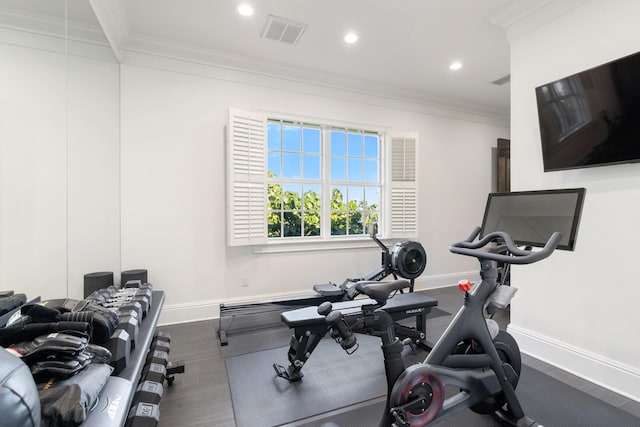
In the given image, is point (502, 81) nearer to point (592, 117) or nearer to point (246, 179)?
point (592, 117)

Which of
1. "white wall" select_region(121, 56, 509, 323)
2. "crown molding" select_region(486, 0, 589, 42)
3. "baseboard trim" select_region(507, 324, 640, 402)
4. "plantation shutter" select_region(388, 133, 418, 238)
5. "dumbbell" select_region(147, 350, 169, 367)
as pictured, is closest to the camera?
"dumbbell" select_region(147, 350, 169, 367)

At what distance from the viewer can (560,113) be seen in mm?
2410

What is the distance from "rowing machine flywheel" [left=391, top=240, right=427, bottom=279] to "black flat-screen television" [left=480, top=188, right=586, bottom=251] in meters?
1.19

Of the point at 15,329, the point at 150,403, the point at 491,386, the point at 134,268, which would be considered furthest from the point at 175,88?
the point at 491,386

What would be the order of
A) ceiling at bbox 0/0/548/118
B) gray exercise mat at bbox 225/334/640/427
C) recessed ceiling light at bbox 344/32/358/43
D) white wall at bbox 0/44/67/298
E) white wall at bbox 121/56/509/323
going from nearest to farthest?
white wall at bbox 0/44/67/298 < gray exercise mat at bbox 225/334/640/427 < ceiling at bbox 0/0/548/118 < recessed ceiling light at bbox 344/32/358/43 < white wall at bbox 121/56/509/323

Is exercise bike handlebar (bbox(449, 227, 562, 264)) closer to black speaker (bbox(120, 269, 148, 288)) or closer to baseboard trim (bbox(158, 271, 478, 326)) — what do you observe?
baseboard trim (bbox(158, 271, 478, 326))

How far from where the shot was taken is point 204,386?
2.20 metres

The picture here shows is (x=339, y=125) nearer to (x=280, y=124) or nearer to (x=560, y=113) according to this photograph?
(x=280, y=124)

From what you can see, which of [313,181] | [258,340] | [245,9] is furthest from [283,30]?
[258,340]

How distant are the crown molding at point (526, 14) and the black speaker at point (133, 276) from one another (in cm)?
444

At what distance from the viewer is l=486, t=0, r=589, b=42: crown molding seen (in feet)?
8.20

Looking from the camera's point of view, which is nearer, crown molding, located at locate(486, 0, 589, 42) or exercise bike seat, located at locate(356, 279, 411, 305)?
exercise bike seat, located at locate(356, 279, 411, 305)

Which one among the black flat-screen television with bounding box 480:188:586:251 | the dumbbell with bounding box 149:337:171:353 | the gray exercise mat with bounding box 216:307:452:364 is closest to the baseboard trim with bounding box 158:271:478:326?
the gray exercise mat with bounding box 216:307:452:364

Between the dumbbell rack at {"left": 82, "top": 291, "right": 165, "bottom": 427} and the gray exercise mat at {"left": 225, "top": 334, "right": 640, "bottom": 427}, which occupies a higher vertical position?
the dumbbell rack at {"left": 82, "top": 291, "right": 165, "bottom": 427}
